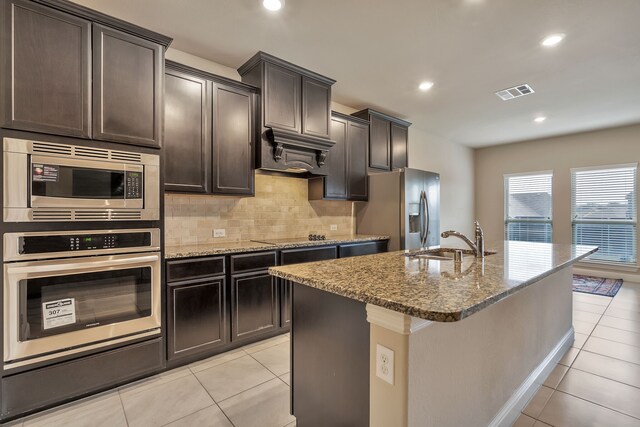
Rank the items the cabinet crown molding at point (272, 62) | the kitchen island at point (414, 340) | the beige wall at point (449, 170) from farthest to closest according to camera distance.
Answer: the beige wall at point (449, 170), the cabinet crown molding at point (272, 62), the kitchen island at point (414, 340)

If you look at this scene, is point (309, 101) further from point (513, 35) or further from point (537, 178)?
point (537, 178)

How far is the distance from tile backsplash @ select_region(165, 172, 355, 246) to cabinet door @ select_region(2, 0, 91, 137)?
41.2 inches

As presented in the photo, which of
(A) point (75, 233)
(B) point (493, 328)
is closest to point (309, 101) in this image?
(A) point (75, 233)

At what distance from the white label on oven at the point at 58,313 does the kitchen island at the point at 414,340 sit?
56.8 inches

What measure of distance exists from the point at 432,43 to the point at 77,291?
3.39 m

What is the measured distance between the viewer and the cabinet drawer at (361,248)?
3.61 m

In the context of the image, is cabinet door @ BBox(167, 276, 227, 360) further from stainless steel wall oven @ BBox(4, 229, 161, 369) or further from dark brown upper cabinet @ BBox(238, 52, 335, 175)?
dark brown upper cabinet @ BBox(238, 52, 335, 175)

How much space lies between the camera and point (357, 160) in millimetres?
4238

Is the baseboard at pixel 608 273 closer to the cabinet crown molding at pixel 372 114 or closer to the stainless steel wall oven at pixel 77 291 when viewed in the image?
the cabinet crown molding at pixel 372 114

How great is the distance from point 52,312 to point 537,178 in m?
7.67

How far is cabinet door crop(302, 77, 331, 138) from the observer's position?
11.1 feet

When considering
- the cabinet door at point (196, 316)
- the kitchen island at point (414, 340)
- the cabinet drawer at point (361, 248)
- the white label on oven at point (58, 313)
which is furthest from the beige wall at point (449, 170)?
the white label on oven at point (58, 313)

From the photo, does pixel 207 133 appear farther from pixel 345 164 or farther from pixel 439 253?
pixel 439 253

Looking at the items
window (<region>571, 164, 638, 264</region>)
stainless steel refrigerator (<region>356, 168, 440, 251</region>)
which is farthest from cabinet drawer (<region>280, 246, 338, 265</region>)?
window (<region>571, 164, 638, 264</region>)
